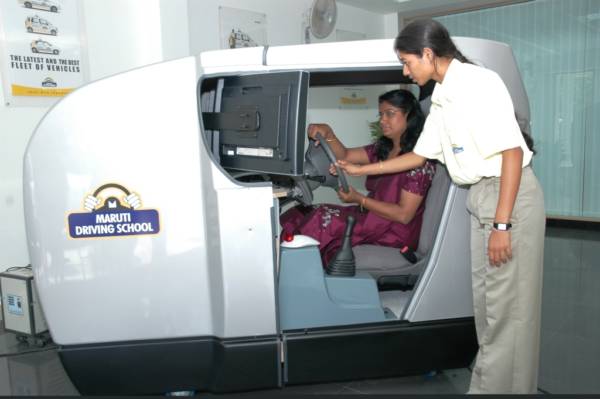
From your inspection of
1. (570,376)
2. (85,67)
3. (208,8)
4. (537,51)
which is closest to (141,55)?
(85,67)

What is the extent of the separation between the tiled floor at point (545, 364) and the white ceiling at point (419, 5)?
3.72m

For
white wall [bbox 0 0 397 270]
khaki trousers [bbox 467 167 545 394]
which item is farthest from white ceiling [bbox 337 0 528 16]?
khaki trousers [bbox 467 167 545 394]

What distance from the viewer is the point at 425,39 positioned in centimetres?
167

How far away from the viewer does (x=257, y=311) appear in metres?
1.93

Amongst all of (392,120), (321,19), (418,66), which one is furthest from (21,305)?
(321,19)

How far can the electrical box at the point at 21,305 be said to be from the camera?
9.15 feet

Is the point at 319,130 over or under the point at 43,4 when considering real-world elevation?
under

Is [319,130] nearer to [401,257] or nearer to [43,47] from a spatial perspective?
[401,257]

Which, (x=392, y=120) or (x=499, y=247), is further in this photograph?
(x=392, y=120)

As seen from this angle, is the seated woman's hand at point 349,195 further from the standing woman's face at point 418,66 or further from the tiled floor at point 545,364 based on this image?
the tiled floor at point 545,364

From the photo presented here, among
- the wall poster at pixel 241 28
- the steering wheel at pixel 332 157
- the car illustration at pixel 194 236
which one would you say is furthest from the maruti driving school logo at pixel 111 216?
the wall poster at pixel 241 28

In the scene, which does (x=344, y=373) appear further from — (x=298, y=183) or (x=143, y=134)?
(x=143, y=134)

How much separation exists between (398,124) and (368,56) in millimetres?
661

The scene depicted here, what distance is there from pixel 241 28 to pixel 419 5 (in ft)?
8.71
